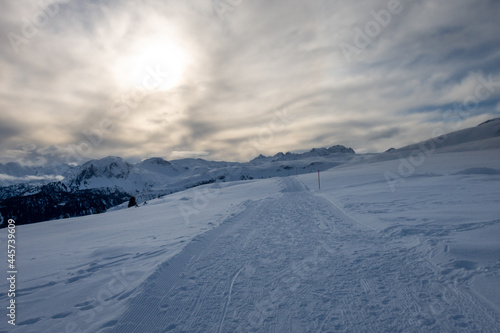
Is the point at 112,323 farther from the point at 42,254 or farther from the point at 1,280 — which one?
the point at 42,254

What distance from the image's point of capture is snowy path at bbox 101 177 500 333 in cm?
385

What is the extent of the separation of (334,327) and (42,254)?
1189cm

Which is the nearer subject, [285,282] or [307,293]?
[307,293]

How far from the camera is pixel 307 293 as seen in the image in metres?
4.75

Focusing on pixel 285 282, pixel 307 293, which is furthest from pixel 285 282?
pixel 307 293

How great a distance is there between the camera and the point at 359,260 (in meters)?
6.16

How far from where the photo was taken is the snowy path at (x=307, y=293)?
151 inches

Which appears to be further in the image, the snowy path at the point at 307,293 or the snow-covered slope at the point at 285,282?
the snow-covered slope at the point at 285,282

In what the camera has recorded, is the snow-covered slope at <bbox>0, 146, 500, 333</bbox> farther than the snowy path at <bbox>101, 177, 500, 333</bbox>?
Yes

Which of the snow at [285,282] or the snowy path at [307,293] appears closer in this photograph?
the snowy path at [307,293]

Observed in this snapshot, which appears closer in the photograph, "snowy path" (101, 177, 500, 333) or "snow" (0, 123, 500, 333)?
"snowy path" (101, 177, 500, 333)

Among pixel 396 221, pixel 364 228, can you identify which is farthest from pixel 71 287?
pixel 396 221

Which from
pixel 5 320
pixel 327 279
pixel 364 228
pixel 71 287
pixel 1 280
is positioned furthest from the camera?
pixel 364 228

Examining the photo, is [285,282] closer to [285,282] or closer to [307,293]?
[285,282]
